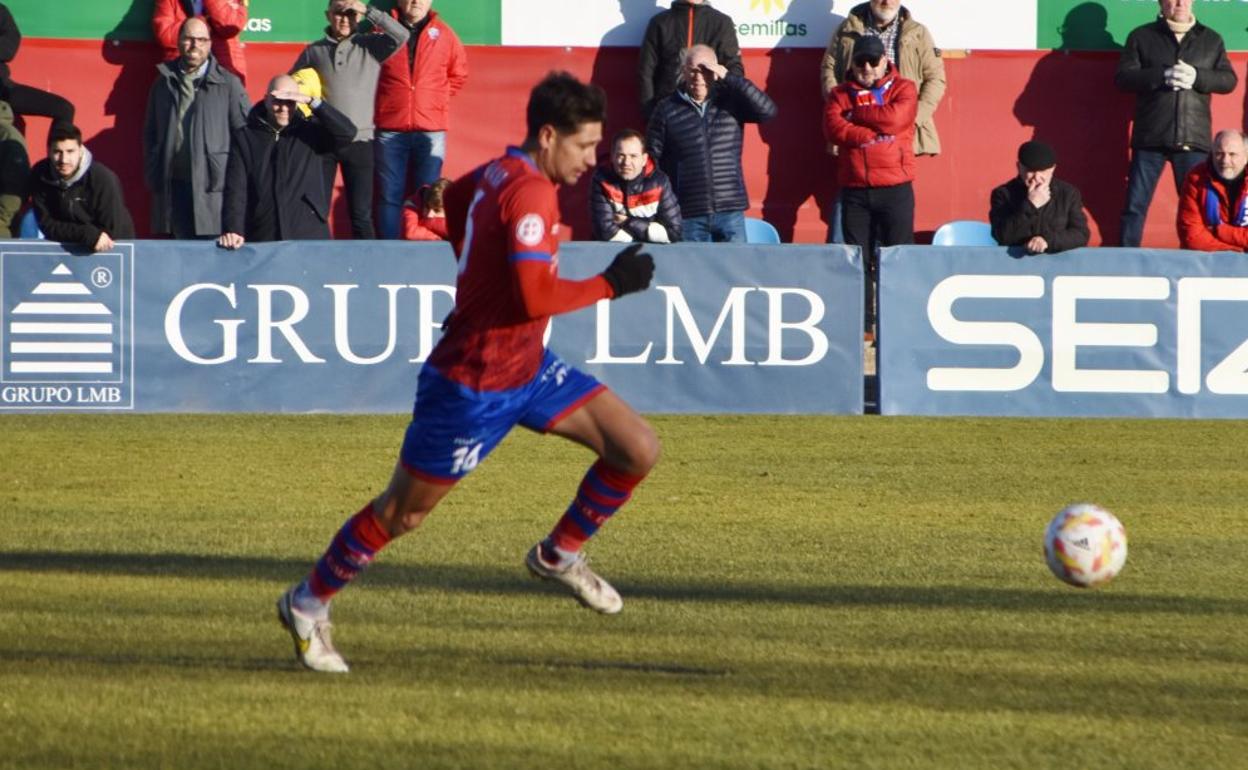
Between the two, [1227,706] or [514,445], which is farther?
[514,445]

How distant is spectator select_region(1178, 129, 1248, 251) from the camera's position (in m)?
14.9

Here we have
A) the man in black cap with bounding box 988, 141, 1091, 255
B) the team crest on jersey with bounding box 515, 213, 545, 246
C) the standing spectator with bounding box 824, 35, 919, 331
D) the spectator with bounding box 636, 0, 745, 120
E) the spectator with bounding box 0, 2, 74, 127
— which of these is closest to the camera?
the team crest on jersey with bounding box 515, 213, 545, 246

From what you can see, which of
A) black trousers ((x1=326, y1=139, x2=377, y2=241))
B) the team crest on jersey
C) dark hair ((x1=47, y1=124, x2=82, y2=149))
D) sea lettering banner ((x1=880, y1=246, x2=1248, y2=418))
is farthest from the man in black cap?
the team crest on jersey

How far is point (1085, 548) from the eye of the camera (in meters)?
7.81

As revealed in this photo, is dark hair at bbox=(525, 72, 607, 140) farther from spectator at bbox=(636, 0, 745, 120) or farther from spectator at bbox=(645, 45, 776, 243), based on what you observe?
spectator at bbox=(636, 0, 745, 120)

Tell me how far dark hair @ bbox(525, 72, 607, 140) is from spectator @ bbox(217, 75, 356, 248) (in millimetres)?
8514

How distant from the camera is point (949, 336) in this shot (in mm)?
14531

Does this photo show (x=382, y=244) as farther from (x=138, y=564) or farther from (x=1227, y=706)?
(x=1227, y=706)

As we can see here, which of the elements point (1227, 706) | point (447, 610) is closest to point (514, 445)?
point (447, 610)

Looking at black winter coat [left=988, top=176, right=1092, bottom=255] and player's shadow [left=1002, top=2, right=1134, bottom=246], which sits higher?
player's shadow [left=1002, top=2, right=1134, bottom=246]

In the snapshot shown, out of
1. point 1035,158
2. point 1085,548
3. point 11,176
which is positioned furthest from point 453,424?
point 11,176

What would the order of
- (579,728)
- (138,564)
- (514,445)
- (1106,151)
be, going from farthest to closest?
1. (1106,151)
2. (514,445)
3. (138,564)
4. (579,728)

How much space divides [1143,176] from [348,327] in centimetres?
710

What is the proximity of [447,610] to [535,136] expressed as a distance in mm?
2182
